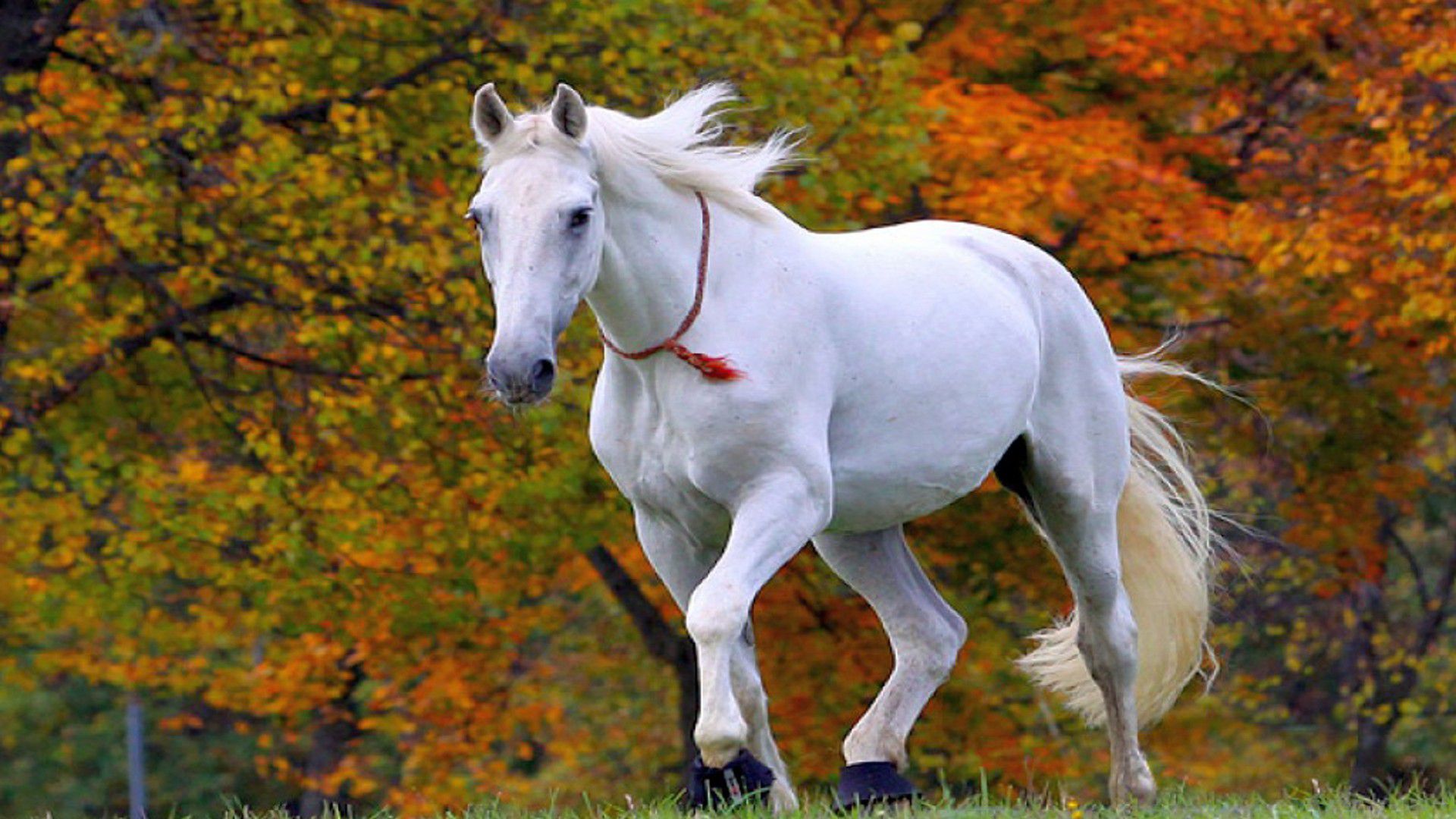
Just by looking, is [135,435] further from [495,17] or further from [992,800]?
[992,800]

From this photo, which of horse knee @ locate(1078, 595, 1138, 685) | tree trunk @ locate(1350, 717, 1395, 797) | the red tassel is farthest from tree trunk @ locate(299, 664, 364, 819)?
the red tassel

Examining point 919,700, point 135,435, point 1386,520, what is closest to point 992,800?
point 919,700

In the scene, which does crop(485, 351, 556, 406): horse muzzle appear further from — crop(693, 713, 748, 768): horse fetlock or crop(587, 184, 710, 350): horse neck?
crop(693, 713, 748, 768): horse fetlock

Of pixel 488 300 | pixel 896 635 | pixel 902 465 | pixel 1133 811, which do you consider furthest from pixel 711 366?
pixel 488 300

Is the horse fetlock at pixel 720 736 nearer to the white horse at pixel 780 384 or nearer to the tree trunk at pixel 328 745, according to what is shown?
the white horse at pixel 780 384

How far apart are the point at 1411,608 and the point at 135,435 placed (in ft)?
45.9

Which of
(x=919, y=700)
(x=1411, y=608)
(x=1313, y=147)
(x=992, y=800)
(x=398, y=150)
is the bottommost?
(x=1411, y=608)

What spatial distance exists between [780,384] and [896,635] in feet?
3.72

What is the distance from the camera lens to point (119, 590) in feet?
42.8

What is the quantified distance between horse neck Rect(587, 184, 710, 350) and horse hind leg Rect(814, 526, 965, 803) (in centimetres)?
121

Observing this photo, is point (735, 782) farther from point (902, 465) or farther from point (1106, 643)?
point (1106, 643)

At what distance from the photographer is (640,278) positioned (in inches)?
215

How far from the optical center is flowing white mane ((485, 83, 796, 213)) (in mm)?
5277

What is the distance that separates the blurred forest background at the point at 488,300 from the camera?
495 inches
